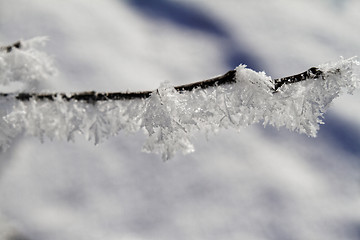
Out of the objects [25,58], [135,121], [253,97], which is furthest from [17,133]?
[253,97]

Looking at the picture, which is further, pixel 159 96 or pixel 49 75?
pixel 49 75

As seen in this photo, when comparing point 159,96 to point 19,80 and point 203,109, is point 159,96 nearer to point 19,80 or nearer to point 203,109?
point 203,109

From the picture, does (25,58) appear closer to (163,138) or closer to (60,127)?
(60,127)

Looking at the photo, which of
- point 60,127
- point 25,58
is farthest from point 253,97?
point 25,58

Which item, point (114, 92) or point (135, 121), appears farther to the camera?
point (135, 121)

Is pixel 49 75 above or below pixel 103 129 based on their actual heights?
above

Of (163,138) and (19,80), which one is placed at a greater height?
(19,80)
